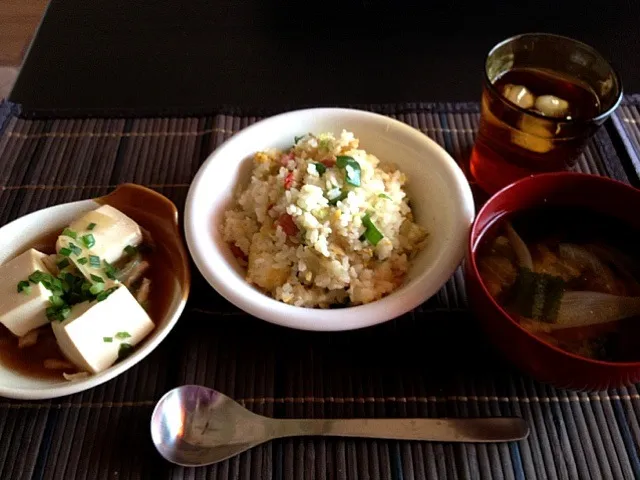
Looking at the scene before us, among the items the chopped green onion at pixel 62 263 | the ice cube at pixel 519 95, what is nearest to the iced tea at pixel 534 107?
the ice cube at pixel 519 95

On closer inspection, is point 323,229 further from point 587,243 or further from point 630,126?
point 630,126

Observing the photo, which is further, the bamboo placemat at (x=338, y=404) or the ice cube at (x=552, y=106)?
the ice cube at (x=552, y=106)

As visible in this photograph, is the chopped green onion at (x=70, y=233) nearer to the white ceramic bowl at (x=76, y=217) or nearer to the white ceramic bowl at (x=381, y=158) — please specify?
the white ceramic bowl at (x=76, y=217)

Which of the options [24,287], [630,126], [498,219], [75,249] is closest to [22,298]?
[24,287]

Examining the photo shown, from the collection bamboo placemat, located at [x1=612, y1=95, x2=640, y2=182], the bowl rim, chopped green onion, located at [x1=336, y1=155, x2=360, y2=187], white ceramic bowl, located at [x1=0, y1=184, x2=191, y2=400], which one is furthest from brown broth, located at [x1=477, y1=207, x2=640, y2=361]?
white ceramic bowl, located at [x1=0, y1=184, x2=191, y2=400]

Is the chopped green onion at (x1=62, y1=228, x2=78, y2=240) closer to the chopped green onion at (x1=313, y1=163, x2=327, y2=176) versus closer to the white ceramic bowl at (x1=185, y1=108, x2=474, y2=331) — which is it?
the white ceramic bowl at (x1=185, y1=108, x2=474, y2=331)

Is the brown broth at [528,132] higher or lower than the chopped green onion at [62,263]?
higher
